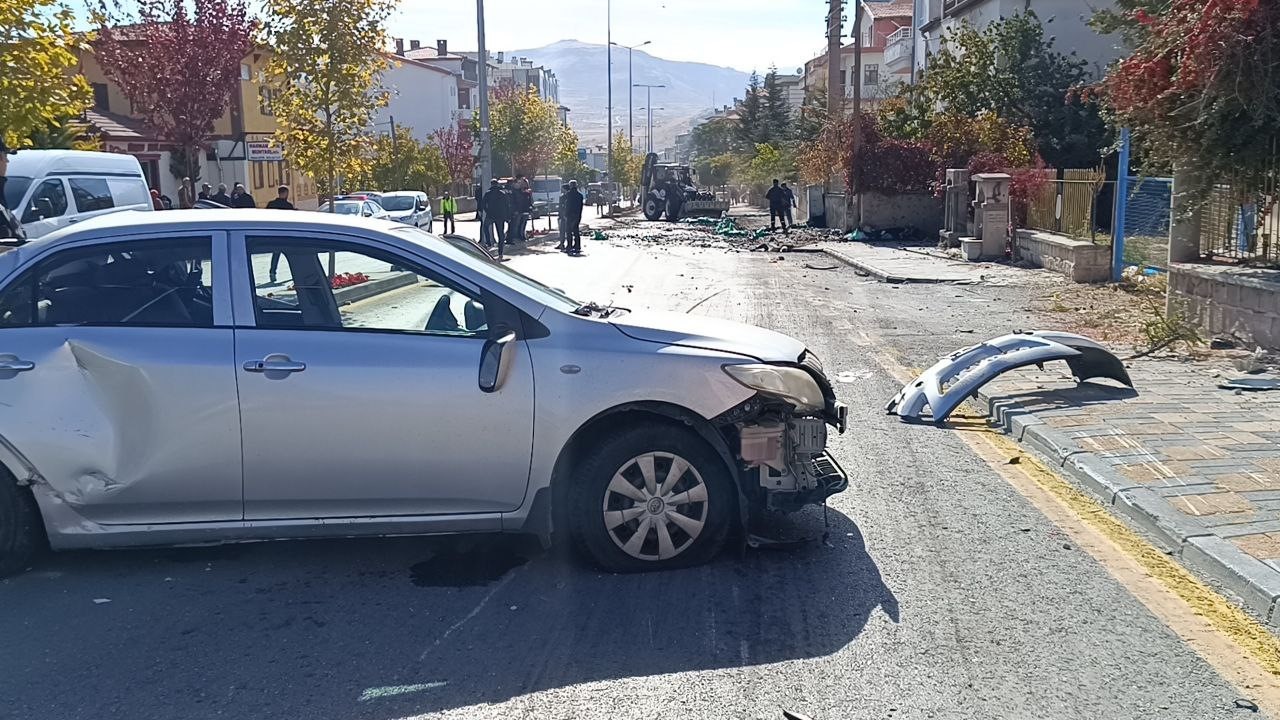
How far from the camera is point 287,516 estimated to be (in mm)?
5195

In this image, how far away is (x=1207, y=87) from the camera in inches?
413

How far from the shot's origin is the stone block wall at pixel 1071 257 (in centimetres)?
1908

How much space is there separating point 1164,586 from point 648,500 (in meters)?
2.30

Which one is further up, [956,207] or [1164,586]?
[956,207]

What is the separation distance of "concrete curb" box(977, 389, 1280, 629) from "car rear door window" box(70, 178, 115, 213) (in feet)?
48.0

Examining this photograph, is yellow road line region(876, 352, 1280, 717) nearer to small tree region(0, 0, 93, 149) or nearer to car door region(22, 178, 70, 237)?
small tree region(0, 0, 93, 149)

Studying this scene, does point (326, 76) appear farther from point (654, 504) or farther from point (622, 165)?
point (622, 165)

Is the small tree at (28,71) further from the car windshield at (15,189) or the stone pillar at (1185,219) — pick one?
the stone pillar at (1185,219)

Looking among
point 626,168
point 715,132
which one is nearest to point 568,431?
point 626,168

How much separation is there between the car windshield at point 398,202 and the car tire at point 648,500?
109ft

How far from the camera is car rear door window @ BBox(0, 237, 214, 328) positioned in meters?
5.25

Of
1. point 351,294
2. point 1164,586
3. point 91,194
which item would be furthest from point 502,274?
point 91,194

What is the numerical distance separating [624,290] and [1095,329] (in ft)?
25.5

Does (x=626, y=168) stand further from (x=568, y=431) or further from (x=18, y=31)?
(x=568, y=431)
